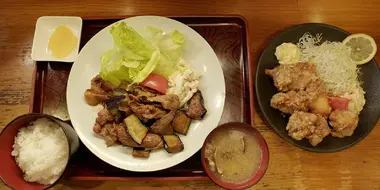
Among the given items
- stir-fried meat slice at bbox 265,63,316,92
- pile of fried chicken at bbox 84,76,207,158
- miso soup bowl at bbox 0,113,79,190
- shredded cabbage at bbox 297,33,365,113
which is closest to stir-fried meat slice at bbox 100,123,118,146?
pile of fried chicken at bbox 84,76,207,158

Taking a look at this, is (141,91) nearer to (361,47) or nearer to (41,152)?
(41,152)

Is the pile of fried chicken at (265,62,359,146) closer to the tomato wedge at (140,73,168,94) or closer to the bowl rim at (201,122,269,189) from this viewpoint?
the bowl rim at (201,122,269,189)

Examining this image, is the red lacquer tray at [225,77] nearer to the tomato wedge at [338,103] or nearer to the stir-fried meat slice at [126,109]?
the stir-fried meat slice at [126,109]

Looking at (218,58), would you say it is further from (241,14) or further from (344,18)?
(344,18)

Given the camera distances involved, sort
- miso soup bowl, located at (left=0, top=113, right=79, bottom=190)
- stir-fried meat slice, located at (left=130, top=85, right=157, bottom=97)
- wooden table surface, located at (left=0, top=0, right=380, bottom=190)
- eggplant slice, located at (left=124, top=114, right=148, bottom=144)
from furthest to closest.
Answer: wooden table surface, located at (left=0, top=0, right=380, bottom=190) < stir-fried meat slice, located at (left=130, top=85, right=157, bottom=97) < eggplant slice, located at (left=124, top=114, right=148, bottom=144) < miso soup bowl, located at (left=0, top=113, right=79, bottom=190)

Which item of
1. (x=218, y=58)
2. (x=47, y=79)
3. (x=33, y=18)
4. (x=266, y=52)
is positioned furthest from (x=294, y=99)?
(x=33, y=18)

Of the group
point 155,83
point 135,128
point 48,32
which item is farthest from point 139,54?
point 48,32
